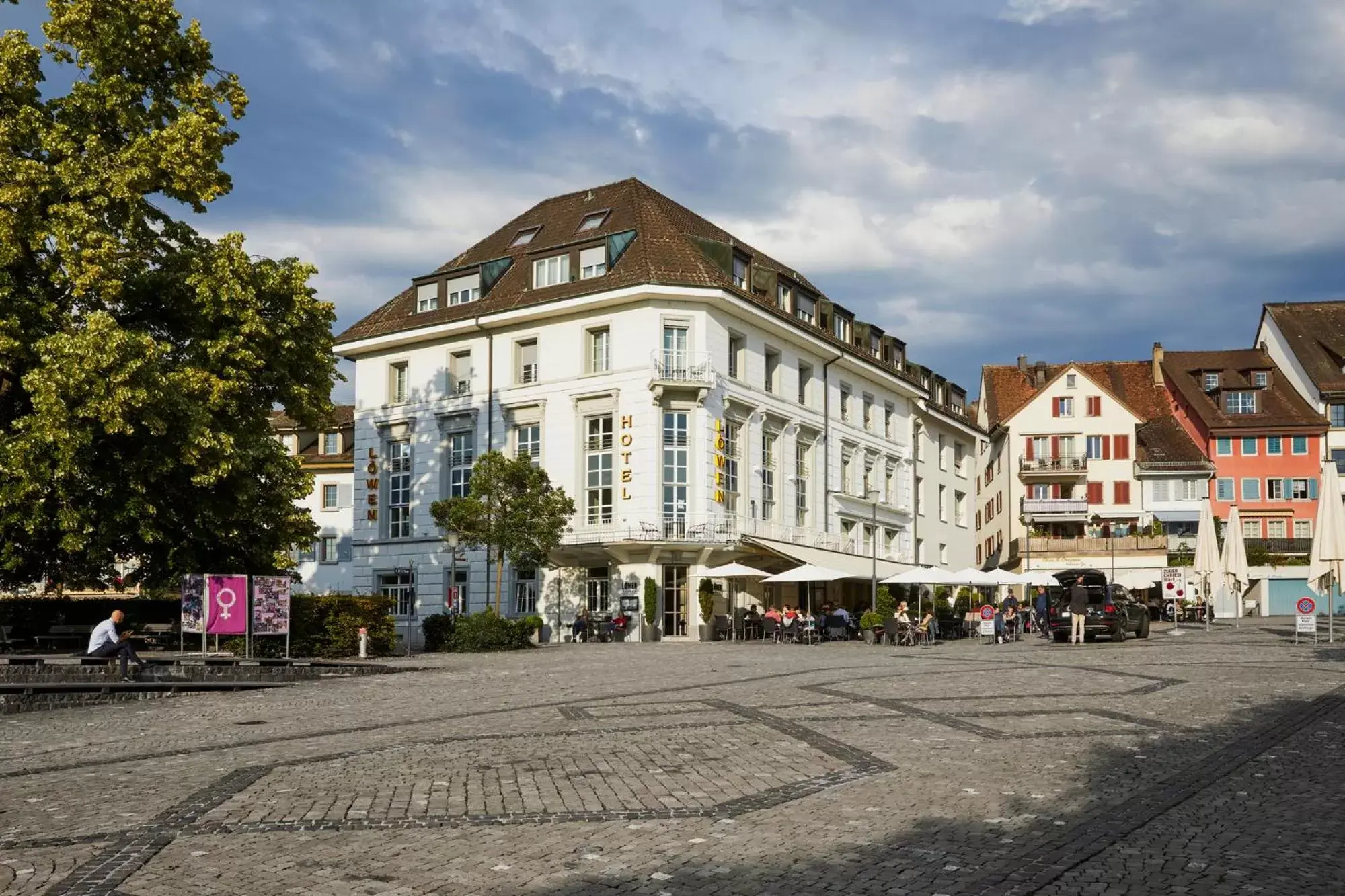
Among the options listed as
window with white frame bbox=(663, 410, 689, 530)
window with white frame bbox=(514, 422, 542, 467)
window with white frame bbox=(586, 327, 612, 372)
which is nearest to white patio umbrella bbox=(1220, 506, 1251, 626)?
window with white frame bbox=(663, 410, 689, 530)

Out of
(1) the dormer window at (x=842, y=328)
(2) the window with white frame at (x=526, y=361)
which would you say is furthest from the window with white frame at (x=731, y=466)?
(1) the dormer window at (x=842, y=328)

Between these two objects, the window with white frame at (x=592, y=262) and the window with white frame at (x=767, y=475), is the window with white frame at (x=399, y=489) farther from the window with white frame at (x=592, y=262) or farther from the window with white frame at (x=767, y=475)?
the window with white frame at (x=767, y=475)

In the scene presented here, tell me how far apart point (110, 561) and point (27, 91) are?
9979 mm

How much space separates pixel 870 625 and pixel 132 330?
906 inches

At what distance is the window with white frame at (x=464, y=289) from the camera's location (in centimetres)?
5491

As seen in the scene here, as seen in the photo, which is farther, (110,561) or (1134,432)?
(1134,432)

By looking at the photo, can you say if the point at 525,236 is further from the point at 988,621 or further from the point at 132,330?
the point at 132,330

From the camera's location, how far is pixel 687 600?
4866cm

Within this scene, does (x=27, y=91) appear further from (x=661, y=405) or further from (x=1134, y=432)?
(x=1134, y=432)

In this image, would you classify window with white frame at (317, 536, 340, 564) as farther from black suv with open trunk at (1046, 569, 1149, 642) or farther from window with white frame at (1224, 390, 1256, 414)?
window with white frame at (1224, 390, 1256, 414)

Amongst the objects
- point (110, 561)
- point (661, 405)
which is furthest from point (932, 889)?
point (661, 405)

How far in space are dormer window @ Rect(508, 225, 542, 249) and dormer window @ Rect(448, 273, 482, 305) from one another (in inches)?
112

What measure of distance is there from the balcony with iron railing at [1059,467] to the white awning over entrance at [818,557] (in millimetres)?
29276

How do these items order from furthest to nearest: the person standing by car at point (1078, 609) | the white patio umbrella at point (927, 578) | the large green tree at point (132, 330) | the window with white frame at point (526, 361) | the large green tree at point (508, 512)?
the window with white frame at point (526, 361) < the white patio umbrella at point (927, 578) < the large green tree at point (508, 512) < the person standing by car at point (1078, 609) < the large green tree at point (132, 330)
